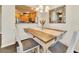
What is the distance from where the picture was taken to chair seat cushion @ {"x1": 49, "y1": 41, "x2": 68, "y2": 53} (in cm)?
234

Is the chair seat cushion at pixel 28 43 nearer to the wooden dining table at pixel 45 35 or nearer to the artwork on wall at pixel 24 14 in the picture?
the wooden dining table at pixel 45 35

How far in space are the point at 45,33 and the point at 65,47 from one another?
0.38 meters

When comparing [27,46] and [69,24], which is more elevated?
[69,24]

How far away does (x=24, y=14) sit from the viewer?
7.58ft

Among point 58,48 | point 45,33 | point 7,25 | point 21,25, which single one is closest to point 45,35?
point 45,33

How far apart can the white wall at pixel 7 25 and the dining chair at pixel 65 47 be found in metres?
0.64

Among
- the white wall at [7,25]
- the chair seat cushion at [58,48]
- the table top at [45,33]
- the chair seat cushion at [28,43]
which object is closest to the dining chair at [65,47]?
the chair seat cushion at [58,48]

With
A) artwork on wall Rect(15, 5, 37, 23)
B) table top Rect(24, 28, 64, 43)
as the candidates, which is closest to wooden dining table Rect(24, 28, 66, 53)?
table top Rect(24, 28, 64, 43)

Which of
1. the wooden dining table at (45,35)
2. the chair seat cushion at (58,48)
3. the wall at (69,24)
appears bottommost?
the chair seat cushion at (58,48)

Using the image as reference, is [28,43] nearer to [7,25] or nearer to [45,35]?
[45,35]

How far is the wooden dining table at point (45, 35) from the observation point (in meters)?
2.34

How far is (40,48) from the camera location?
2.36 metres
